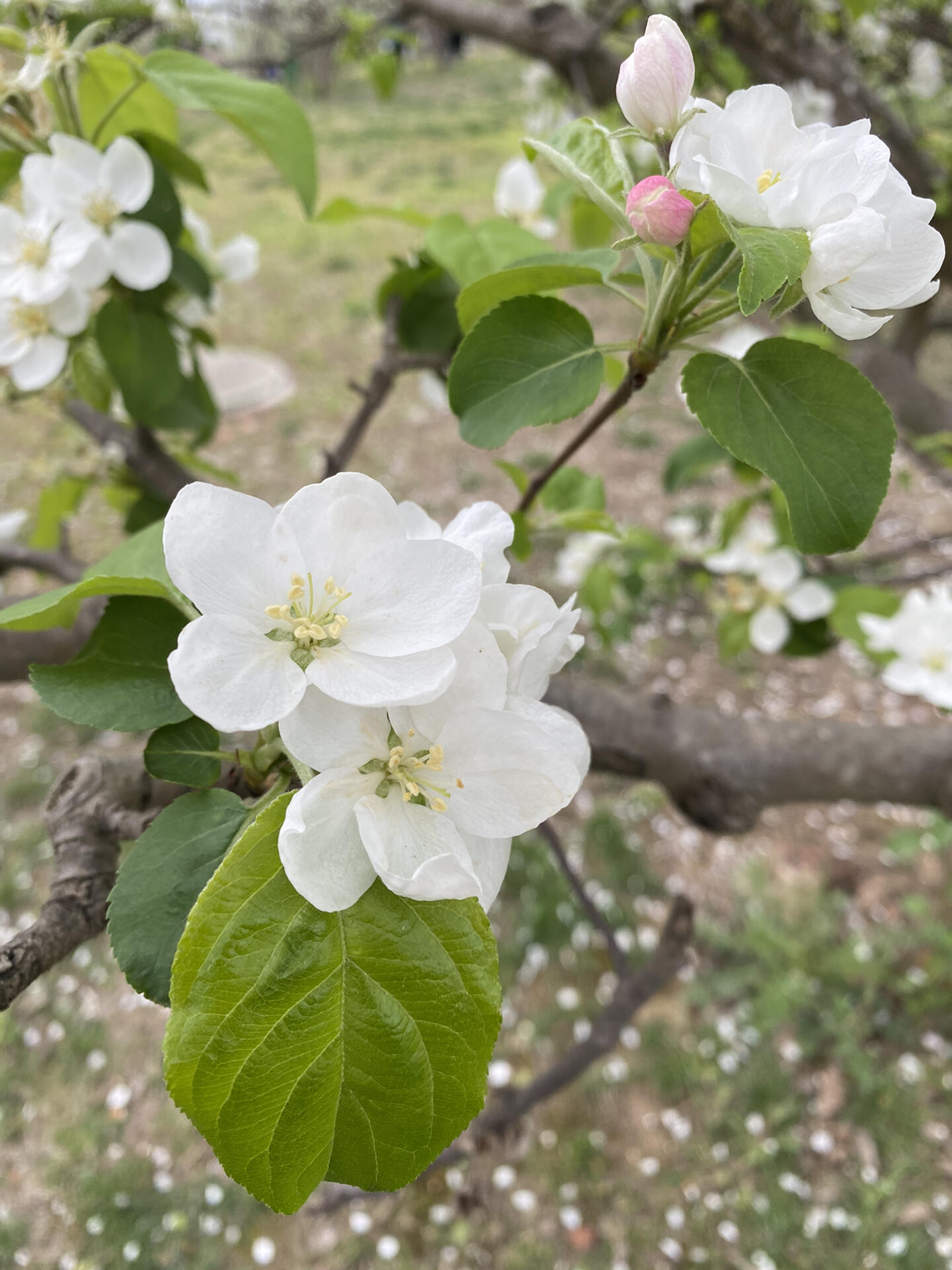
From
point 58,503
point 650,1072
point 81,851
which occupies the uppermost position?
point 81,851

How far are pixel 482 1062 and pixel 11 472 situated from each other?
4396 millimetres

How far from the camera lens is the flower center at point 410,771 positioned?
21.2 inches

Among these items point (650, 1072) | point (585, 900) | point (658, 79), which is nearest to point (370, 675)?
point (658, 79)

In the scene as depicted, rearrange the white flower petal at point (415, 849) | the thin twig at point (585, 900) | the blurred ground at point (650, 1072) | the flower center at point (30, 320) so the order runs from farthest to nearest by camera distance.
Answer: the blurred ground at point (650, 1072) → the thin twig at point (585, 900) → the flower center at point (30, 320) → the white flower petal at point (415, 849)

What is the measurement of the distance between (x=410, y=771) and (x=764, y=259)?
0.36 meters

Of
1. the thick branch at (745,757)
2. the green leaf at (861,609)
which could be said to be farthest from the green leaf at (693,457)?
the thick branch at (745,757)

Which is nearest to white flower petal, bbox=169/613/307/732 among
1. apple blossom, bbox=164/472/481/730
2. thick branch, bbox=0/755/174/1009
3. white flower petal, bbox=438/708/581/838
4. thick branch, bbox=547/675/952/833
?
apple blossom, bbox=164/472/481/730

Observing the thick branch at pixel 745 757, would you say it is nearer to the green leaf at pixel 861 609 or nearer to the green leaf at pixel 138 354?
the green leaf at pixel 861 609

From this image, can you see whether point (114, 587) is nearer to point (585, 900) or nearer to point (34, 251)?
point (34, 251)

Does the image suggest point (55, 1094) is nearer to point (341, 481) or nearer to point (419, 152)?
point (341, 481)

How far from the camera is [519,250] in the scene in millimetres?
1126

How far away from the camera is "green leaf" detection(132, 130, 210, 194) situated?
3.65 feet

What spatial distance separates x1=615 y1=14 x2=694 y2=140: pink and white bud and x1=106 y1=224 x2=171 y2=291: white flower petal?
660mm

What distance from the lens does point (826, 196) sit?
556 mm
